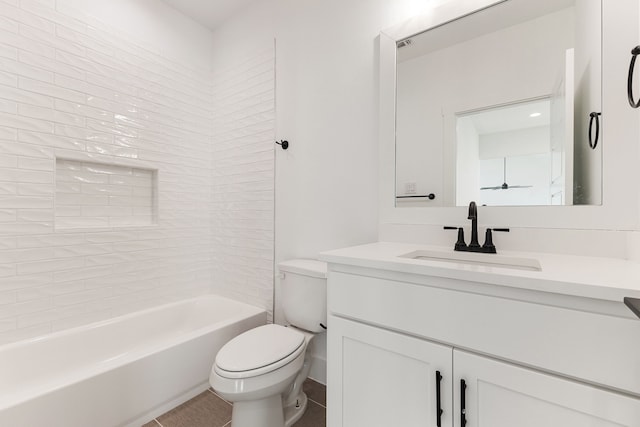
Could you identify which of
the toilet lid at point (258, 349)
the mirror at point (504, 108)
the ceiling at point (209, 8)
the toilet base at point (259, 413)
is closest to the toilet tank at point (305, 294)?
the toilet lid at point (258, 349)

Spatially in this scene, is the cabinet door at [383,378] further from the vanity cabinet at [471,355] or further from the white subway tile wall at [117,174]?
the white subway tile wall at [117,174]

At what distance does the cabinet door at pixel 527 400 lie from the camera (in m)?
0.61

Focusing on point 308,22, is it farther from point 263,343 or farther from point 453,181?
point 263,343

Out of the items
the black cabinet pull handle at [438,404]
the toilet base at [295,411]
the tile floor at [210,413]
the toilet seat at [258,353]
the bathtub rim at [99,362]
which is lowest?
the tile floor at [210,413]

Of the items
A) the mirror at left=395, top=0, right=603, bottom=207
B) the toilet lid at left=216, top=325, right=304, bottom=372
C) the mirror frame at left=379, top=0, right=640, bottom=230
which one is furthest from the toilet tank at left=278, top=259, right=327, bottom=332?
the mirror frame at left=379, top=0, right=640, bottom=230

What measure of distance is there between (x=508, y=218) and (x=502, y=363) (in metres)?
0.65

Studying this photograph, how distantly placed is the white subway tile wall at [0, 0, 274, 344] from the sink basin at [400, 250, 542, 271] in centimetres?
115

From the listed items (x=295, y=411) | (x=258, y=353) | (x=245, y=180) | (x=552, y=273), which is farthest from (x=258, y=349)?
(x=245, y=180)

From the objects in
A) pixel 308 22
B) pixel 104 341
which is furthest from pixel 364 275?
pixel 104 341

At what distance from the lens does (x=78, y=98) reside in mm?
1704

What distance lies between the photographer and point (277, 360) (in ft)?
3.94

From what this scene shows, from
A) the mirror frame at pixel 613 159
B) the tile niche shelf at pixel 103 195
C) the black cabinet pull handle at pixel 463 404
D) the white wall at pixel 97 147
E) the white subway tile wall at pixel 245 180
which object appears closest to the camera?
the black cabinet pull handle at pixel 463 404

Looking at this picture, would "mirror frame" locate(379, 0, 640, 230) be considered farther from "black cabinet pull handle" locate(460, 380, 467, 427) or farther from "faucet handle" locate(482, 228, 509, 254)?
"black cabinet pull handle" locate(460, 380, 467, 427)

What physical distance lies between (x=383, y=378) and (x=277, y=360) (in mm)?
488
